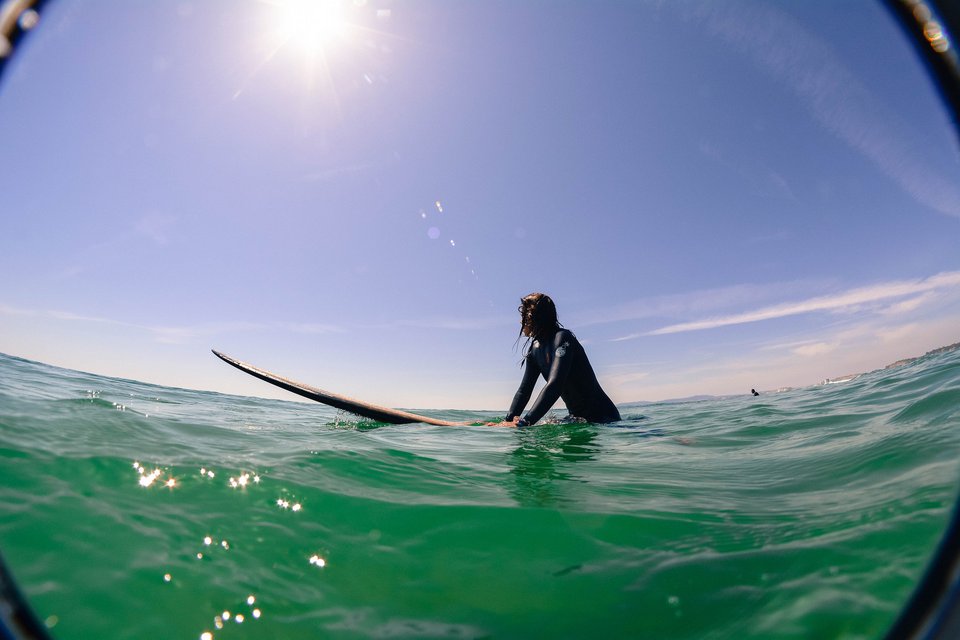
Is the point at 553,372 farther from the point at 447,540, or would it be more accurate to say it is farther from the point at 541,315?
the point at 447,540

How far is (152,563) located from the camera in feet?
5.44

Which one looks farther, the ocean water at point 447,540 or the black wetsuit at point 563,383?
the black wetsuit at point 563,383

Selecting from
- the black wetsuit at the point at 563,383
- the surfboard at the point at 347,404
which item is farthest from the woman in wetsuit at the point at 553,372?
the surfboard at the point at 347,404

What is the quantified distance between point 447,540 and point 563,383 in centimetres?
407

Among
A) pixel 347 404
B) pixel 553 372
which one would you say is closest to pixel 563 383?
pixel 553 372

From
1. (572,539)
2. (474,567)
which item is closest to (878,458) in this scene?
(572,539)

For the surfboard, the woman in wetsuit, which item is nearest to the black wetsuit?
the woman in wetsuit

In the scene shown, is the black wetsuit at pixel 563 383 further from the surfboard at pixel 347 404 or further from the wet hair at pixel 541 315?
→ the surfboard at pixel 347 404

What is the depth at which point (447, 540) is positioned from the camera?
6.71ft

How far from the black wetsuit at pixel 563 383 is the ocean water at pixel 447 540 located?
2.31 m

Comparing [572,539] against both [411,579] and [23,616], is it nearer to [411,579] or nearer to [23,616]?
[411,579]

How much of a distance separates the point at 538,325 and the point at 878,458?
4152 millimetres

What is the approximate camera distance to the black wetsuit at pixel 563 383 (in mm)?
5871

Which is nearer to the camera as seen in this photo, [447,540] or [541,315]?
[447,540]
